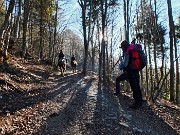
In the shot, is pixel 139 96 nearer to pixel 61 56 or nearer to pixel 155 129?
pixel 155 129

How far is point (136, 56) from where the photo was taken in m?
8.14

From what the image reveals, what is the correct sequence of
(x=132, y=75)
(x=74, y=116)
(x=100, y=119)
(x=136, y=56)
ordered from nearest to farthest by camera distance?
1. (x=100, y=119)
2. (x=74, y=116)
3. (x=136, y=56)
4. (x=132, y=75)

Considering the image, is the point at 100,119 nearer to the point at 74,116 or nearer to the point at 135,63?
the point at 74,116

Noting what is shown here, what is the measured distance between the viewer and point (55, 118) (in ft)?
22.4

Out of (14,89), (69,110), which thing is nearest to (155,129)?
(69,110)

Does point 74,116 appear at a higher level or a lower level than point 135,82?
lower

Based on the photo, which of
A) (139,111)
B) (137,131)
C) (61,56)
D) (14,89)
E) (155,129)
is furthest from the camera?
(61,56)

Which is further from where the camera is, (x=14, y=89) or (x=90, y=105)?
(x=14, y=89)

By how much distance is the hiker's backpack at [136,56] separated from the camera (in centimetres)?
812

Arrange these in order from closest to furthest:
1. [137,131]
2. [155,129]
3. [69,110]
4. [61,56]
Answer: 1. [137,131]
2. [155,129]
3. [69,110]
4. [61,56]

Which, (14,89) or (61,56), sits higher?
(61,56)

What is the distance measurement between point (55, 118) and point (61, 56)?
15.0 m

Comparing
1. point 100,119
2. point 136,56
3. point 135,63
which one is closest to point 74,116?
point 100,119

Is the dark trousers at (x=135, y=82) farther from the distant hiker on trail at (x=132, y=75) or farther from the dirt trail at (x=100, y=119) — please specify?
the dirt trail at (x=100, y=119)
